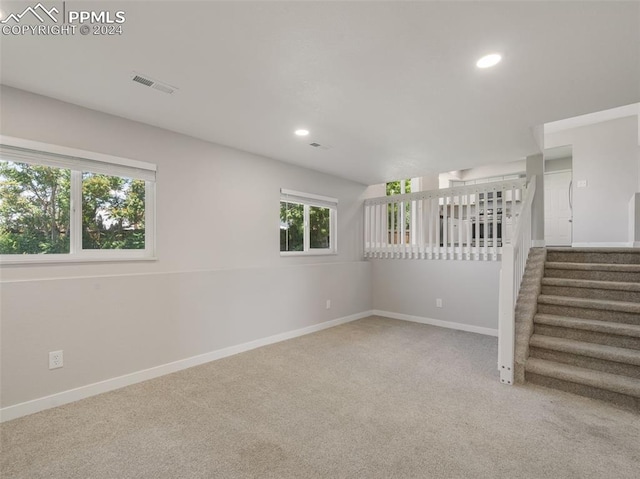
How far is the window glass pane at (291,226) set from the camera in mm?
4430

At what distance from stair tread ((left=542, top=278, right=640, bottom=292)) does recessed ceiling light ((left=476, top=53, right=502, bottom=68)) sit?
2.61 meters

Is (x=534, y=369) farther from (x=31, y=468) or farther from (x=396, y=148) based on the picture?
(x=31, y=468)

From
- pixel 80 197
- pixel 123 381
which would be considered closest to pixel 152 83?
pixel 80 197

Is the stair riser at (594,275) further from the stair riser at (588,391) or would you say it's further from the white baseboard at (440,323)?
the stair riser at (588,391)

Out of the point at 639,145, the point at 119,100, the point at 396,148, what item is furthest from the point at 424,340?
the point at 639,145

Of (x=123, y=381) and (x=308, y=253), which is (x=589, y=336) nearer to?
(x=308, y=253)

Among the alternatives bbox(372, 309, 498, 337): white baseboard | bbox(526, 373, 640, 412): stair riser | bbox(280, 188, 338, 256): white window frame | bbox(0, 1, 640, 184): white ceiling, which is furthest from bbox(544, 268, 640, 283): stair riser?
bbox(280, 188, 338, 256): white window frame

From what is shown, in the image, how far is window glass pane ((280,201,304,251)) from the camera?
174 inches

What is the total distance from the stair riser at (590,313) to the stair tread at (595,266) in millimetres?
629

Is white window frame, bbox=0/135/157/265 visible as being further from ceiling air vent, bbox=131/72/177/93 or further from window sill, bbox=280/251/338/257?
window sill, bbox=280/251/338/257

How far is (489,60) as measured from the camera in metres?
1.98

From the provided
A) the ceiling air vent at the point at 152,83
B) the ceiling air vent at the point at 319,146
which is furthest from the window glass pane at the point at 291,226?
the ceiling air vent at the point at 152,83

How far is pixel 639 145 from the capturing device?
18.0 feet

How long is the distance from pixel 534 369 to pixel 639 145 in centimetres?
530
